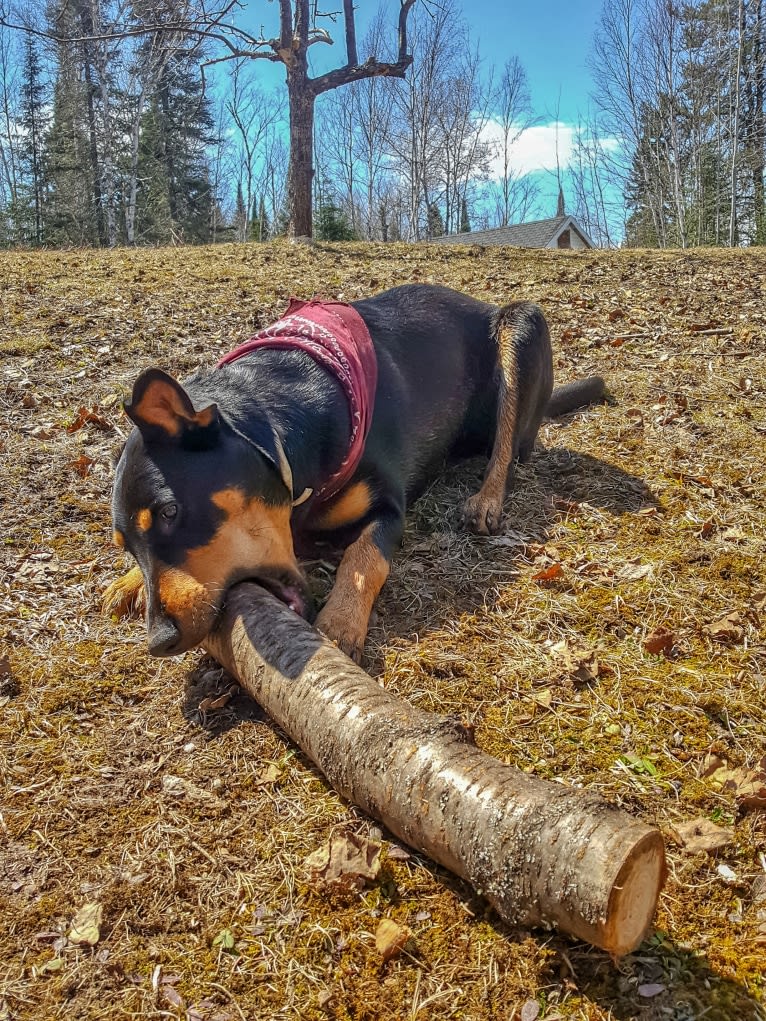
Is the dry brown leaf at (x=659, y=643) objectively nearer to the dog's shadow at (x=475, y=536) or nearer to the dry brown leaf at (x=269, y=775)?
the dog's shadow at (x=475, y=536)

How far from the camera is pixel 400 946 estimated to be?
1.80 metres

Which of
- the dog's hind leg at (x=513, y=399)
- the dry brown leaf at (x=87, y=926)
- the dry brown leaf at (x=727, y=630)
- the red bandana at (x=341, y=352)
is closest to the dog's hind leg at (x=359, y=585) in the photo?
the red bandana at (x=341, y=352)

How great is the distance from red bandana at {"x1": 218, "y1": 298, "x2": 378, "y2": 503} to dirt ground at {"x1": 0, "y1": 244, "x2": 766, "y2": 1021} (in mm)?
582

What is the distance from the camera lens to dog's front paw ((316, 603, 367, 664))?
113 inches

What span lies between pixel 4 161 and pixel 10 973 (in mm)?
47473

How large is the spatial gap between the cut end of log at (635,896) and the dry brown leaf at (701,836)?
1.61ft

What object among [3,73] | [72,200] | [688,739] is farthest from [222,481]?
[3,73]

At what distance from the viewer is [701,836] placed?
207 centimetres

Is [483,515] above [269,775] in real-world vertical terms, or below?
above

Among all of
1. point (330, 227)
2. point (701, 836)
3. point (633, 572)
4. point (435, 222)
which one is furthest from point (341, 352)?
point (435, 222)

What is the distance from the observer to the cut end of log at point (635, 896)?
4.93 feet

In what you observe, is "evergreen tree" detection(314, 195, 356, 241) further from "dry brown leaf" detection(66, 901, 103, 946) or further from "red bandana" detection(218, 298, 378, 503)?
"dry brown leaf" detection(66, 901, 103, 946)

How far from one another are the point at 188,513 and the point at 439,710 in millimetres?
1137

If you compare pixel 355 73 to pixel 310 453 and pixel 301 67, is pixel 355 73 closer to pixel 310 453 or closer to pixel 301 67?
pixel 301 67
